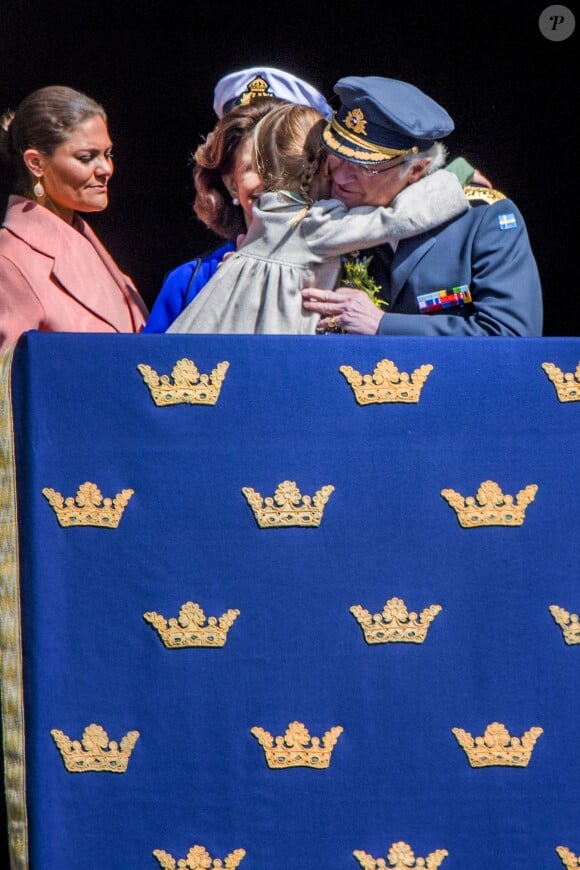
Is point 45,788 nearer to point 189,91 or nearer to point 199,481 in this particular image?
point 199,481

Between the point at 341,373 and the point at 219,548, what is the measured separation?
1.18ft

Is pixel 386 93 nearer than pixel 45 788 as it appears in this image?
No

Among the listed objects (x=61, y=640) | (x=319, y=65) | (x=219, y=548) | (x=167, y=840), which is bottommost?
(x=167, y=840)

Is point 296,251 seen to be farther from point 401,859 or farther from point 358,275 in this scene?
point 401,859

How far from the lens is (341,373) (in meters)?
2.27

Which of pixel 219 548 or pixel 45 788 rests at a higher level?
pixel 219 548

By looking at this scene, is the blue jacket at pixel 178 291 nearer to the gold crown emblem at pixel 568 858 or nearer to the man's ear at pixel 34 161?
the man's ear at pixel 34 161

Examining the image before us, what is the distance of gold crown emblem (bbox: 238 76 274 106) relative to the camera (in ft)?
10.3

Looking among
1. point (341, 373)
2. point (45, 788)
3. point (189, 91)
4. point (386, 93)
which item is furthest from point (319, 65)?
point (45, 788)

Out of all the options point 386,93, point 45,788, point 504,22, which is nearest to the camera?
point 45,788

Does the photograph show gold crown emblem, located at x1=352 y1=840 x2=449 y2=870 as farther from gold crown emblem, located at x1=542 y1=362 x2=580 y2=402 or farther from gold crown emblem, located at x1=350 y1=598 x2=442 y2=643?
gold crown emblem, located at x1=542 y1=362 x2=580 y2=402

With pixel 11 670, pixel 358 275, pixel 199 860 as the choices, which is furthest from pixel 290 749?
pixel 358 275

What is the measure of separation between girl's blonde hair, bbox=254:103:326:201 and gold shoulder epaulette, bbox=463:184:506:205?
0.99 ft

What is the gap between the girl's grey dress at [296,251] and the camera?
2.46 metres
